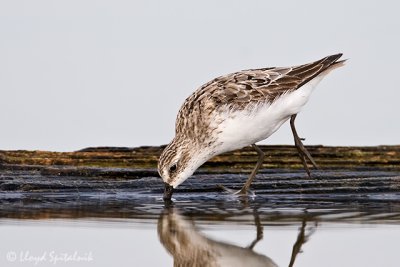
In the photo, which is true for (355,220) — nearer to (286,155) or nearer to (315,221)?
(315,221)

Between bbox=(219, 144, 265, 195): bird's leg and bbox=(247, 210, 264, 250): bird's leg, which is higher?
bbox=(247, 210, 264, 250): bird's leg

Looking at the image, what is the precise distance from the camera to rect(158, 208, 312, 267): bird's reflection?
9.06 m

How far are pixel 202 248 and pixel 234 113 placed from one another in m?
3.47

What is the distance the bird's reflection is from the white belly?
78.7 inches

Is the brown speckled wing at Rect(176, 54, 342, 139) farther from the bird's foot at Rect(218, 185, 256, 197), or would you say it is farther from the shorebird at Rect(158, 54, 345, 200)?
the bird's foot at Rect(218, 185, 256, 197)

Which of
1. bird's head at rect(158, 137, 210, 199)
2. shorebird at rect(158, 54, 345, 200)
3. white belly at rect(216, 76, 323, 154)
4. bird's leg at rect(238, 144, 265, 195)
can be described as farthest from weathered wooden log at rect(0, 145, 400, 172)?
white belly at rect(216, 76, 323, 154)

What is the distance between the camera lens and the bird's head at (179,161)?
12.6m

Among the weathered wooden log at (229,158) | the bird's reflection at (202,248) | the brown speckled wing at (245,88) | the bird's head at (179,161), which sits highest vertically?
the brown speckled wing at (245,88)

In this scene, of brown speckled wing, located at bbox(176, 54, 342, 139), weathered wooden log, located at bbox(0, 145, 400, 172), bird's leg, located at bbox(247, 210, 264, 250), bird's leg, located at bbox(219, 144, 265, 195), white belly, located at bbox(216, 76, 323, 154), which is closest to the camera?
bird's leg, located at bbox(247, 210, 264, 250)

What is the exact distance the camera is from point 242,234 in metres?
10.1

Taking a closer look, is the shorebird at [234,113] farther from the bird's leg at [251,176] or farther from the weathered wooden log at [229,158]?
the weathered wooden log at [229,158]

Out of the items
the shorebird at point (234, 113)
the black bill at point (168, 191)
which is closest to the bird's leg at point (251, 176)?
the shorebird at point (234, 113)

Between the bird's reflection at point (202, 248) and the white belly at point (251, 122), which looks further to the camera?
the white belly at point (251, 122)

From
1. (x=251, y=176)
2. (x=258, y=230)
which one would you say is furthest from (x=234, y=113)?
(x=258, y=230)
